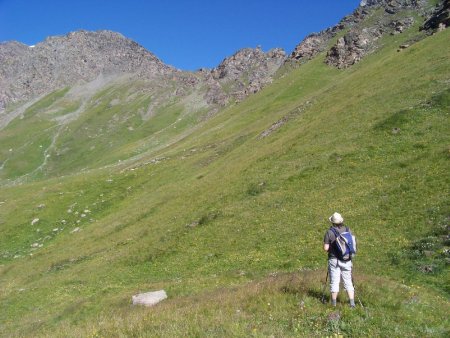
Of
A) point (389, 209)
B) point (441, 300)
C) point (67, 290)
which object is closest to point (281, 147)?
point (389, 209)

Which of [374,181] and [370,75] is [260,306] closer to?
[374,181]

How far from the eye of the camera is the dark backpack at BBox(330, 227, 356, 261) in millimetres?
16281

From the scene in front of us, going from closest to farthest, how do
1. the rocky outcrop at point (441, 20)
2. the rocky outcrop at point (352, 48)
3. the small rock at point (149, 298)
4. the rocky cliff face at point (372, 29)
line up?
the small rock at point (149, 298), the rocky outcrop at point (441, 20), the rocky outcrop at point (352, 48), the rocky cliff face at point (372, 29)

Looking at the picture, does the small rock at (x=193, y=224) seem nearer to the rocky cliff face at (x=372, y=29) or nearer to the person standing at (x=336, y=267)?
the person standing at (x=336, y=267)

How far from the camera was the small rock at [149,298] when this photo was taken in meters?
24.0

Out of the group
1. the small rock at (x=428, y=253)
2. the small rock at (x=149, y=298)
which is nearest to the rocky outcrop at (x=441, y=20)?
the small rock at (x=428, y=253)

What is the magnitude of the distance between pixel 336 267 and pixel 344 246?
2.91 feet

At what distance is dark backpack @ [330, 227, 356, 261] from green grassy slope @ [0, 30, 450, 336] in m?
1.86

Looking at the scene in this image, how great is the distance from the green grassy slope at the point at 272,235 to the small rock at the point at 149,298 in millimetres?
1077

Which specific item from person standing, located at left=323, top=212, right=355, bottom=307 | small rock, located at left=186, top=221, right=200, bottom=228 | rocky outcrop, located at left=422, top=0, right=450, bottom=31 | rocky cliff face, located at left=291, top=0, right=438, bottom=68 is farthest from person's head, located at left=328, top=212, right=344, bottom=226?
rocky cliff face, located at left=291, top=0, right=438, bottom=68

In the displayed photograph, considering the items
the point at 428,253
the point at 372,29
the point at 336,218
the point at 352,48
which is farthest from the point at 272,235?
the point at 372,29

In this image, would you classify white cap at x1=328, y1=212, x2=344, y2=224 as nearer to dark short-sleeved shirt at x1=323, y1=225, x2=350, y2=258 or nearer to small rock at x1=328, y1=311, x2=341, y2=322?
dark short-sleeved shirt at x1=323, y1=225, x2=350, y2=258

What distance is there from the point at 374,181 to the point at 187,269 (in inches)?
635

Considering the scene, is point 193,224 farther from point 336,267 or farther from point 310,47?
point 310,47
